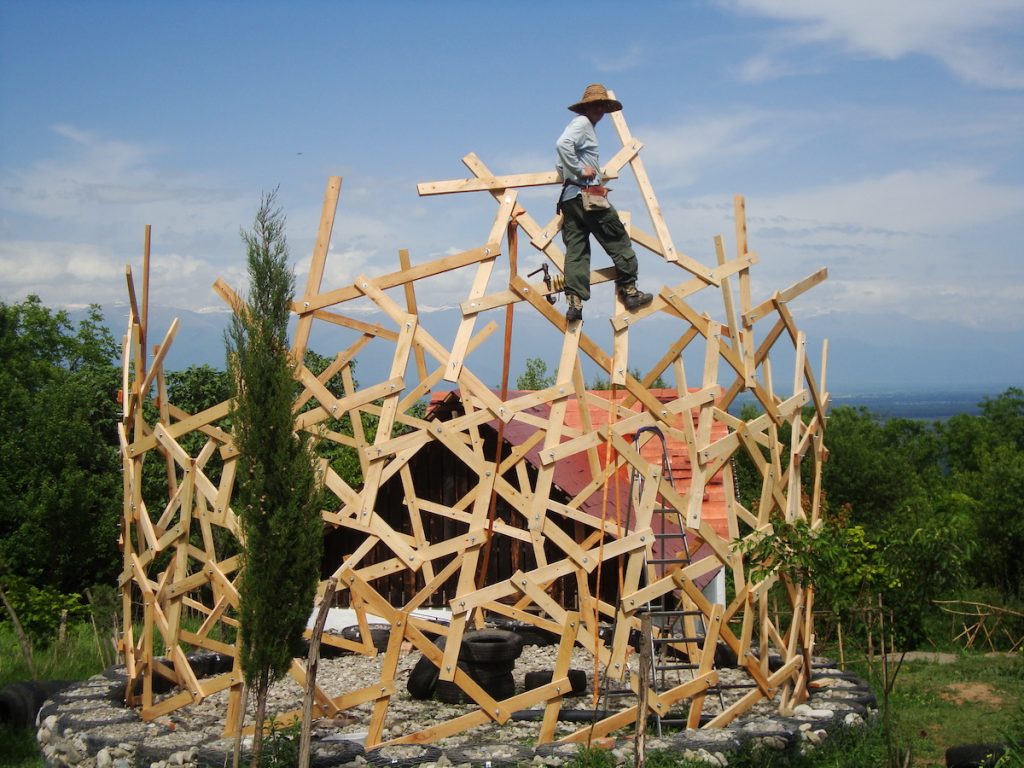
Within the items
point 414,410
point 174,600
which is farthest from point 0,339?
point 174,600

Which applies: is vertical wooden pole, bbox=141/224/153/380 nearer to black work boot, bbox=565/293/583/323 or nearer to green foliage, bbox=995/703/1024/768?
black work boot, bbox=565/293/583/323

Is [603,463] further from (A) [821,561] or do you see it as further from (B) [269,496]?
(B) [269,496]

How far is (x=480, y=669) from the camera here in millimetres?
11336

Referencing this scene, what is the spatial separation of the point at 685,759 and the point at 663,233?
432cm

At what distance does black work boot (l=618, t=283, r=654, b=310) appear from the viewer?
9648 millimetres

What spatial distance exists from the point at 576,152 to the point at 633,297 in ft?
4.23

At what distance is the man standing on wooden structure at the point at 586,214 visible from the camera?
9.47m

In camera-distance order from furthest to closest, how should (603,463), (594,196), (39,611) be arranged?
(39,611)
(603,463)
(594,196)

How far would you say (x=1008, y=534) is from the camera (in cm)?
1942

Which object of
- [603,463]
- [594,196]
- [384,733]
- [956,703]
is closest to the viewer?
[594,196]

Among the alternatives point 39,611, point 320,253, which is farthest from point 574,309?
point 39,611

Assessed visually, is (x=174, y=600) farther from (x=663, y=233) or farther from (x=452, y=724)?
(x=663, y=233)

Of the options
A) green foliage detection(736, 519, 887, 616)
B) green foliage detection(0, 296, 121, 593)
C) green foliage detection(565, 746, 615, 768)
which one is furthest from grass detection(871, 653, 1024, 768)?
green foliage detection(0, 296, 121, 593)

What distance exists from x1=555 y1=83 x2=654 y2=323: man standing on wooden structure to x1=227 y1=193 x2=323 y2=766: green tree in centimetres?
272
